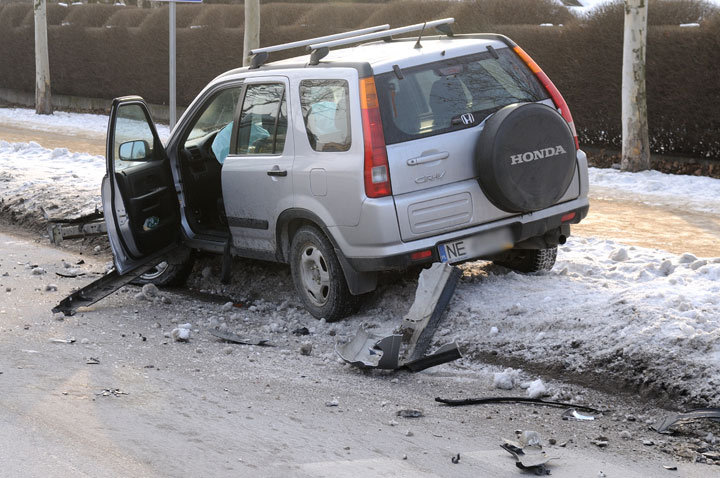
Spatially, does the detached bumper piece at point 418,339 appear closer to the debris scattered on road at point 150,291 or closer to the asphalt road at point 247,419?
the asphalt road at point 247,419

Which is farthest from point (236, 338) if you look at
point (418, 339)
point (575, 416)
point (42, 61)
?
point (42, 61)

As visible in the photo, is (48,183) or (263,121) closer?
(263,121)

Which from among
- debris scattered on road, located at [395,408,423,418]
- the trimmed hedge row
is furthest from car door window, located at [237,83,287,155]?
the trimmed hedge row

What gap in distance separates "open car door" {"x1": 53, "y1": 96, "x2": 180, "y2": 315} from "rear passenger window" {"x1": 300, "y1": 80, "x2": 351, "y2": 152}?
5.27 ft

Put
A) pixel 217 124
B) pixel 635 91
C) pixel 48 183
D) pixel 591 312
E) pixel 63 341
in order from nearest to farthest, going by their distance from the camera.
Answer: pixel 591 312, pixel 63 341, pixel 217 124, pixel 48 183, pixel 635 91

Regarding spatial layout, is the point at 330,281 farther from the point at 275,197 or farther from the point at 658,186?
the point at 658,186

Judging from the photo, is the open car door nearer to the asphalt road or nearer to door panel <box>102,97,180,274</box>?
door panel <box>102,97,180,274</box>

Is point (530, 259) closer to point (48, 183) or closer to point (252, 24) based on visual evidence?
point (48, 183)

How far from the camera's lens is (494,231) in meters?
7.38

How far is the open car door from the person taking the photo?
8.34m

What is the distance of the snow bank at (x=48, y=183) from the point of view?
1266 centimetres

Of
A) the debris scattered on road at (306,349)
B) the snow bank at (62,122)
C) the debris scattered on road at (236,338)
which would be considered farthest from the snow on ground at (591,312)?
the snow bank at (62,122)

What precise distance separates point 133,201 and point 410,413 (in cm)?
370

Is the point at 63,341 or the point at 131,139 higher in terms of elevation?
the point at 131,139
